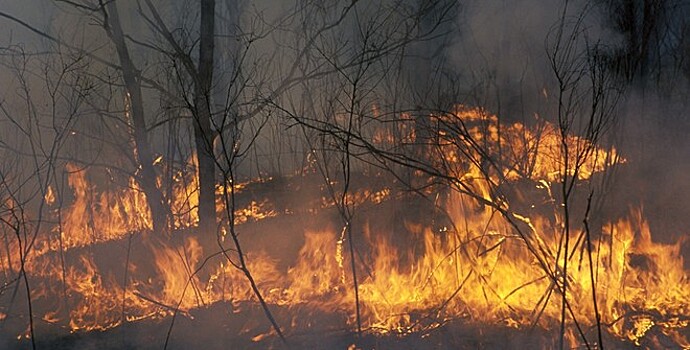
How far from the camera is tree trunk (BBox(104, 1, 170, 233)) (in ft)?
17.6

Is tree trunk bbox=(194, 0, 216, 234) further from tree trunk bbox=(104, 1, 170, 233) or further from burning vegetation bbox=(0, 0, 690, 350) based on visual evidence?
tree trunk bbox=(104, 1, 170, 233)

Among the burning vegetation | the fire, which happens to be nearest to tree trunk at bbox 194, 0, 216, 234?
the burning vegetation

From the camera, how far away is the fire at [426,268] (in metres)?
4.05

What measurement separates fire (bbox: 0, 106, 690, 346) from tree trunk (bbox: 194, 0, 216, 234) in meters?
0.20

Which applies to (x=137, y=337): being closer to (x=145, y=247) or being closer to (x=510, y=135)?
(x=145, y=247)

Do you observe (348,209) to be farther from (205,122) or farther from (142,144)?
(142,144)

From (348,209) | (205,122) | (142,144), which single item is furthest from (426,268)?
(142,144)

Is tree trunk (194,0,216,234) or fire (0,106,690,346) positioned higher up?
tree trunk (194,0,216,234)

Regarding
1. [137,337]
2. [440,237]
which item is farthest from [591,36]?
[137,337]

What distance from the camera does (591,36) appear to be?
5.10 meters

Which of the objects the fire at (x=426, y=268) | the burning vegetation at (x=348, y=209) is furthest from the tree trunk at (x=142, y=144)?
the fire at (x=426, y=268)

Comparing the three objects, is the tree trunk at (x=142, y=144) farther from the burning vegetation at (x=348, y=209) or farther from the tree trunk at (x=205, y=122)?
the tree trunk at (x=205, y=122)

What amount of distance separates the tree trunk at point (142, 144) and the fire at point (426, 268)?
0.16 meters

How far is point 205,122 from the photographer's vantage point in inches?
199
